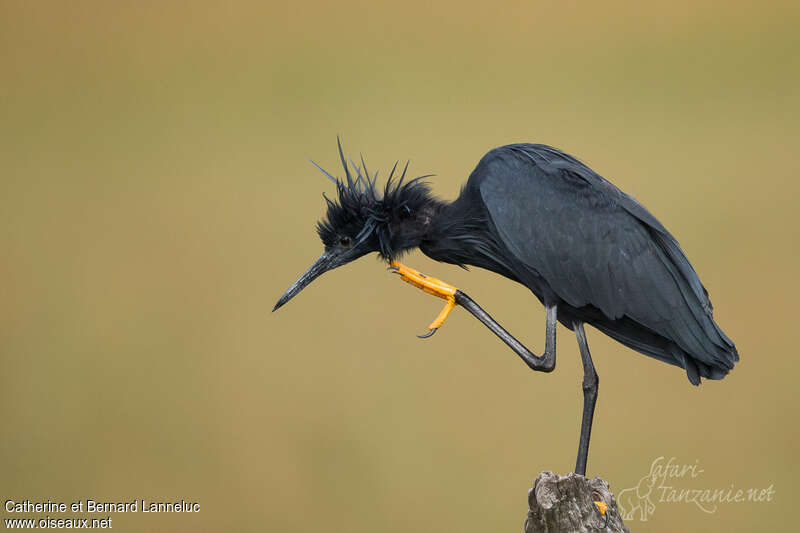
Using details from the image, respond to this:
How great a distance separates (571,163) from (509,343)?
785mm

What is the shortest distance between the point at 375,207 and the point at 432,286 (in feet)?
1.36

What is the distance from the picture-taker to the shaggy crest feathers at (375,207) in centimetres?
383

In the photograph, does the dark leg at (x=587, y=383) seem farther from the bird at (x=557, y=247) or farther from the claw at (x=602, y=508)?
the claw at (x=602, y=508)

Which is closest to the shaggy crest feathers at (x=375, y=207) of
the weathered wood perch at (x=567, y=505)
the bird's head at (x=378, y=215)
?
the bird's head at (x=378, y=215)

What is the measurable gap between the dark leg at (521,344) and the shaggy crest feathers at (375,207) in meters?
0.38

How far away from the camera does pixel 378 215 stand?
3.83 metres

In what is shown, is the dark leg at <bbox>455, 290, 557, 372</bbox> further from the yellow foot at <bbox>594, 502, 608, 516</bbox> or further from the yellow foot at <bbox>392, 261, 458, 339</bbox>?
the yellow foot at <bbox>594, 502, 608, 516</bbox>

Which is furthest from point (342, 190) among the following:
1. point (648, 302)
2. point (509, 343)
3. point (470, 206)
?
point (648, 302)

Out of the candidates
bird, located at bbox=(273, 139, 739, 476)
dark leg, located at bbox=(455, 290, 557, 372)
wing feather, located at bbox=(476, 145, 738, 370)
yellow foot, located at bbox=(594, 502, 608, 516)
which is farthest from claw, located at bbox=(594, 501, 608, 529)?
wing feather, located at bbox=(476, 145, 738, 370)

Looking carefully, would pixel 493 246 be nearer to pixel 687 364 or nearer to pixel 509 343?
pixel 509 343

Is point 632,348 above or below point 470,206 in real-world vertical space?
below

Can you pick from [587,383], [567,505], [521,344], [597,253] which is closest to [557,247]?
[597,253]

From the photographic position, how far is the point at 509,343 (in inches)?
147

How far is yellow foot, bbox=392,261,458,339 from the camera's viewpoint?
3.76 meters
